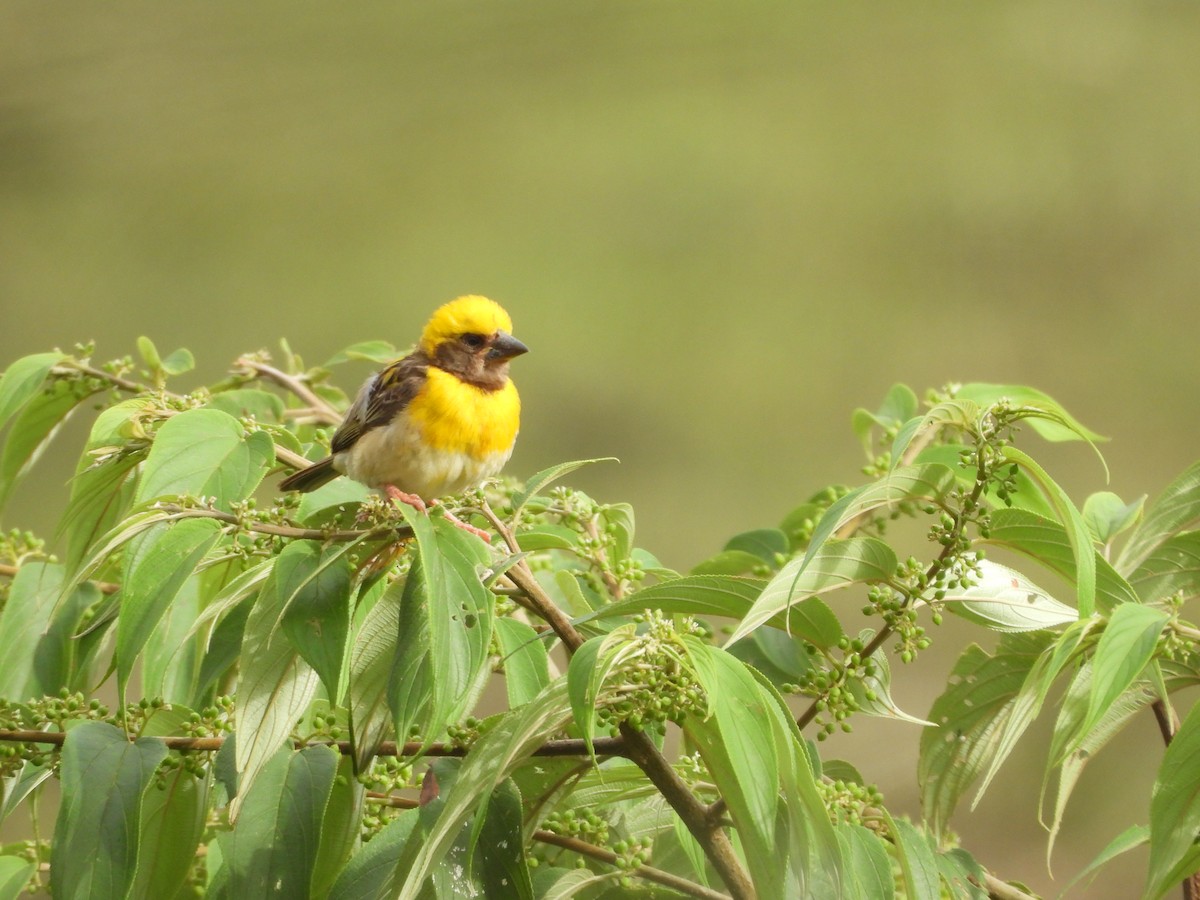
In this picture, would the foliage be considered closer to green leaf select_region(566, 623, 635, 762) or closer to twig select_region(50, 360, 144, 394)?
green leaf select_region(566, 623, 635, 762)

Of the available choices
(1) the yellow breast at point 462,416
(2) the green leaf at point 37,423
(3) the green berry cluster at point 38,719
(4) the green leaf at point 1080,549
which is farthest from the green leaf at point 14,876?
(4) the green leaf at point 1080,549

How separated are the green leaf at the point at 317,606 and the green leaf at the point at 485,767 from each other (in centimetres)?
10

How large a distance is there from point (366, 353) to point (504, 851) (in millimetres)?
860

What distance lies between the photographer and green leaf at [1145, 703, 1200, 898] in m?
0.64

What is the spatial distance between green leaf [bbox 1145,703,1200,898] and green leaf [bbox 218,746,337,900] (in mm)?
488

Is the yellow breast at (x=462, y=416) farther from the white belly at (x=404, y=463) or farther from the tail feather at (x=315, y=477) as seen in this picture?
the tail feather at (x=315, y=477)

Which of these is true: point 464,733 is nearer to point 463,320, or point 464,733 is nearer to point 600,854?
point 600,854

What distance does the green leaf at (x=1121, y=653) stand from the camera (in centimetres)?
59

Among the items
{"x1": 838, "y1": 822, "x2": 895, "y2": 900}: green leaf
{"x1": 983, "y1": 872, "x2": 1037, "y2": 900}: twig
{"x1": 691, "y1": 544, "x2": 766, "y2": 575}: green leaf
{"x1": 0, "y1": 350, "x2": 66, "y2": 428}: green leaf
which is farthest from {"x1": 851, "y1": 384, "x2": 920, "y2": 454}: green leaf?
{"x1": 0, "y1": 350, "x2": 66, "y2": 428}: green leaf

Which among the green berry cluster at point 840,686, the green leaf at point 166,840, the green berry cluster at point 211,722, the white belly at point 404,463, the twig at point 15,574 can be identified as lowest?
the green leaf at point 166,840

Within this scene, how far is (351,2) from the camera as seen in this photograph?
6.66 metres

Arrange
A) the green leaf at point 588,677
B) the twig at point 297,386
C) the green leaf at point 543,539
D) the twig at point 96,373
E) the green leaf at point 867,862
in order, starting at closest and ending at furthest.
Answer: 1. the green leaf at point 588,677
2. the green leaf at point 867,862
3. the green leaf at point 543,539
4. the twig at point 96,373
5. the twig at point 297,386

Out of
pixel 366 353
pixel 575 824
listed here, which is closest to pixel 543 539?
pixel 575 824

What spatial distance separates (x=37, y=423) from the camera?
3.92 feet
